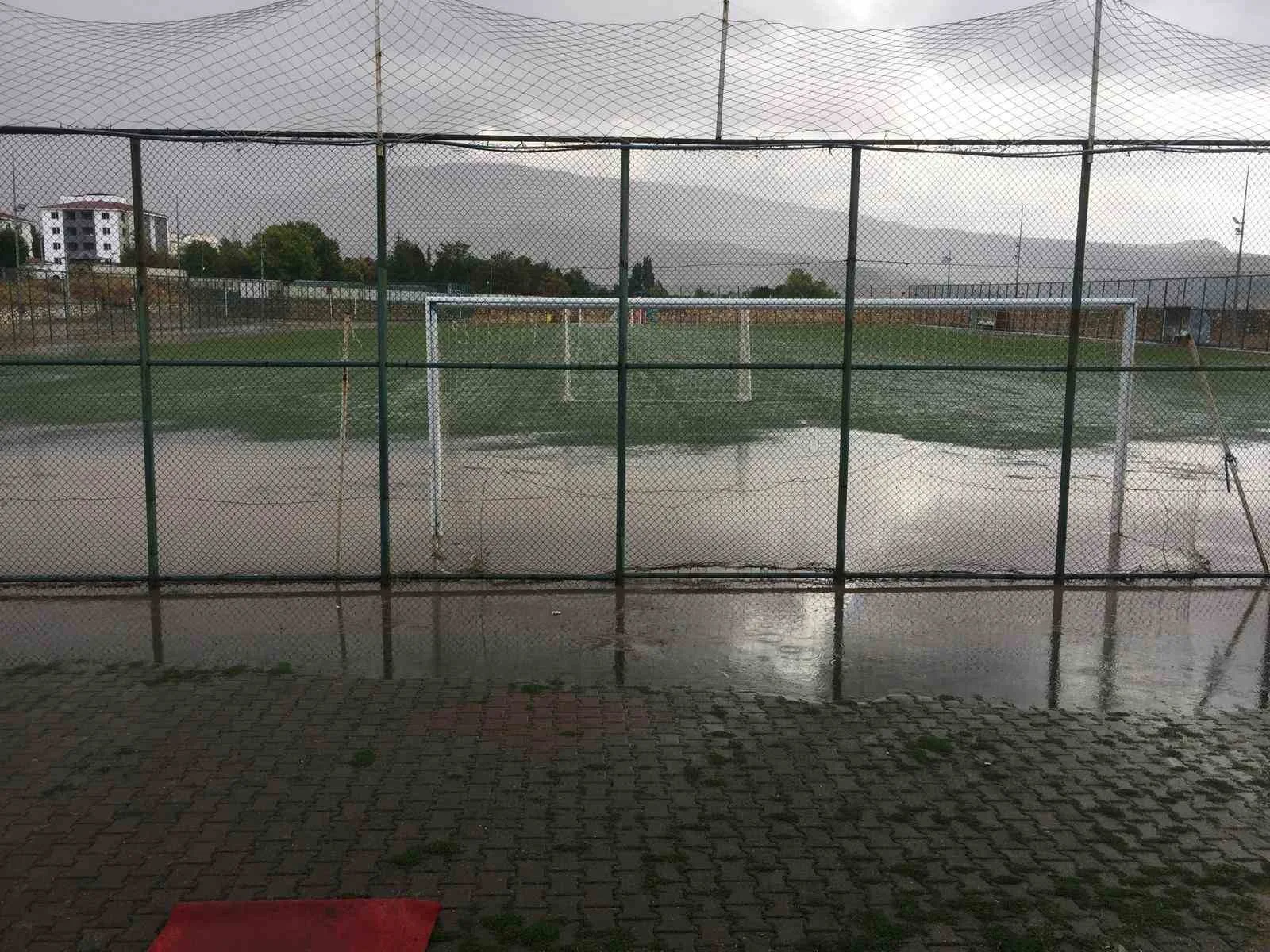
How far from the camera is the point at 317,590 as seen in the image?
7.99m

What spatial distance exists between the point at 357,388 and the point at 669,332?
49.2 feet

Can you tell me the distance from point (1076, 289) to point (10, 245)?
780cm

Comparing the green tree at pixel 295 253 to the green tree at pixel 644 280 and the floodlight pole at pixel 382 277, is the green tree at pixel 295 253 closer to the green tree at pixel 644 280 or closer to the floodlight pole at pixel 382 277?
the floodlight pole at pixel 382 277

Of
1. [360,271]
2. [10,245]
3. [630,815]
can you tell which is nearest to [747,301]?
[360,271]

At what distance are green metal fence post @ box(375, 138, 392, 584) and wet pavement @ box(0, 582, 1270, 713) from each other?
1.47ft

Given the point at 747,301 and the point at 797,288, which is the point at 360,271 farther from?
the point at 797,288

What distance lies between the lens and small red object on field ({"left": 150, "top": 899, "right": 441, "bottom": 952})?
3678 mm

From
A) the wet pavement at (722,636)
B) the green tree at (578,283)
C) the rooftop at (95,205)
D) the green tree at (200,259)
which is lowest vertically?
the wet pavement at (722,636)

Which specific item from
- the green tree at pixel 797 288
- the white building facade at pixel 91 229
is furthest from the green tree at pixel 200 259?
the green tree at pixel 797 288

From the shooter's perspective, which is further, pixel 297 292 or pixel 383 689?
pixel 297 292

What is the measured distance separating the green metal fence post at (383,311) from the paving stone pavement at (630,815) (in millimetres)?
2062

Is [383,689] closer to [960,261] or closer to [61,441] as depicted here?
[960,261]

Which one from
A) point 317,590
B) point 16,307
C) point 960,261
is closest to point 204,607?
point 317,590

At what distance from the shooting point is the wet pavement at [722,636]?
624 cm
